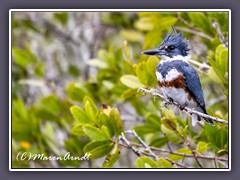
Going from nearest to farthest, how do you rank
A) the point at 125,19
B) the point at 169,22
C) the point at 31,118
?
the point at 169,22, the point at 31,118, the point at 125,19

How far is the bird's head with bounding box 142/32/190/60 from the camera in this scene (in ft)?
14.0

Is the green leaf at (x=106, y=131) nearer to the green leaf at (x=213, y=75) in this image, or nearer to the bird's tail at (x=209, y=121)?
the bird's tail at (x=209, y=121)

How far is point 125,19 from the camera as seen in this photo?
6.22 m

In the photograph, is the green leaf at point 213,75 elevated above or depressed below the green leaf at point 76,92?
below

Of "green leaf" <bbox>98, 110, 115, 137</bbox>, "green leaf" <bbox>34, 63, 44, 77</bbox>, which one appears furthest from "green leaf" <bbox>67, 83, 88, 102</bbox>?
"green leaf" <bbox>98, 110, 115, 137</bbox>

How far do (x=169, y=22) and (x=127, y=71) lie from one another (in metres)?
0.45

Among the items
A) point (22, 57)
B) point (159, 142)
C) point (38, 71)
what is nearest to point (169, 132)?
point (159, 142)

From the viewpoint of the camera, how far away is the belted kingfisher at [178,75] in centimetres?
420

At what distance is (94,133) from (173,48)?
710 millimetres

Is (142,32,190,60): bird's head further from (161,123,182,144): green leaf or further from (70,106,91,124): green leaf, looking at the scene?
(70,106,91,124): green leaf

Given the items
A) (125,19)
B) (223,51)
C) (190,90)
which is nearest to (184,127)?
(190,90)

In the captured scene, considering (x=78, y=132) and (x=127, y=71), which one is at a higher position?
(x=127, y=71)

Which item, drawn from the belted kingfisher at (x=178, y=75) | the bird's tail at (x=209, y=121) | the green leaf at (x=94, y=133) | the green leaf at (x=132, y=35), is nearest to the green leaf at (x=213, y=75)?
the belted kingfisher at (x=178, y=75)

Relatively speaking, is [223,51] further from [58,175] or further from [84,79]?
[84,79]
